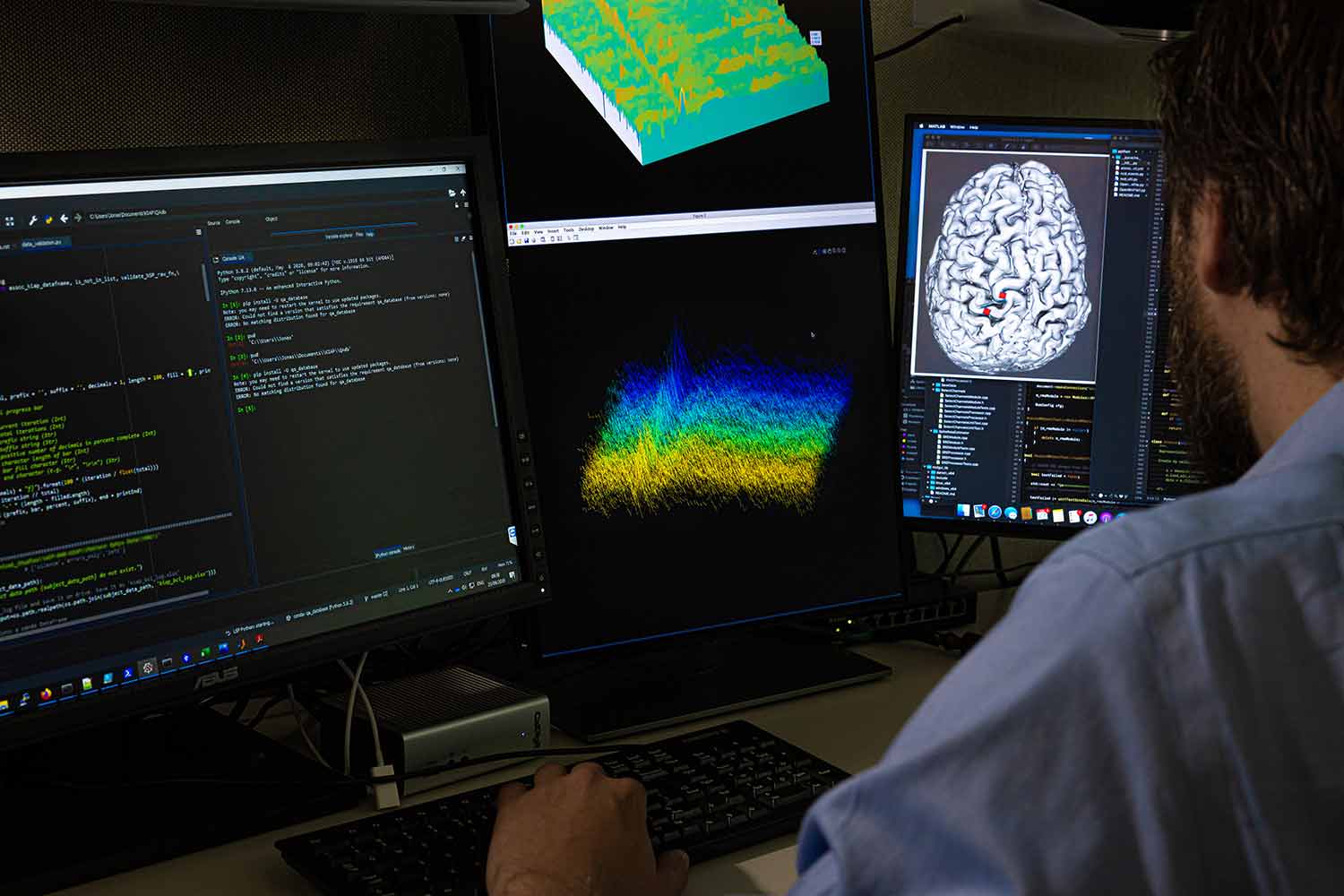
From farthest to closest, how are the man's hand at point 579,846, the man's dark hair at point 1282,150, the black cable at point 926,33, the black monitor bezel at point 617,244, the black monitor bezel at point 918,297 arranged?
the black cable at point 926,33
the black monitor bezel at point 918,297
the black monitor bezel at point 617,244
the man's hand at point 579,846
the man's dark hair at point 1282,150

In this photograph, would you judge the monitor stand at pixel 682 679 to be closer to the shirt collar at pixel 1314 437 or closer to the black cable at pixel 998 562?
the black cable at pixel 998 562

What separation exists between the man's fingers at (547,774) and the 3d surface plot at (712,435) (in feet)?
1.02

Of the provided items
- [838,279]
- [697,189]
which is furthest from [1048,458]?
[697,189]

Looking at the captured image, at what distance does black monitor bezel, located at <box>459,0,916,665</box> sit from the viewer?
4.10 ft

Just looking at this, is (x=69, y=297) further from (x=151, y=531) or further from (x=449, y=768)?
(x=449, y=768)

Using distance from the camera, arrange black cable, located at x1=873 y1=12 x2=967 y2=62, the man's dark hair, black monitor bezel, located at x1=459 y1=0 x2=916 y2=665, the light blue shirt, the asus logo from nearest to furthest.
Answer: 1. the light blue shirt
2. the man's dark hair
3. the asus logo
4. black monitor bezel, located at x1=459 y1=0 x2=916 y2=665
5. black cable, located at x1=873 y1=12 x2=967 y2=62

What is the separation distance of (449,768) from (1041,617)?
685 millimetres

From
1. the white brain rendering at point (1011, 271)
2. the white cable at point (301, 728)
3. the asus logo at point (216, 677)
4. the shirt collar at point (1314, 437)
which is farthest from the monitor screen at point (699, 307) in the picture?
the shirt collar at point (1314, 437)

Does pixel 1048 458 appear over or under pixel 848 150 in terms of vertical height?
under

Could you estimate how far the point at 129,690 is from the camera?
988mm

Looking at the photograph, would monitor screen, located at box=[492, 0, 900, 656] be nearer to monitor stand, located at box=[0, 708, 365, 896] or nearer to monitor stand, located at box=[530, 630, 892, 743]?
monitor stand, located at box=[530, 630, 892, 743]

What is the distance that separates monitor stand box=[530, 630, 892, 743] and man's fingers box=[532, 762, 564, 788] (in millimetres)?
169

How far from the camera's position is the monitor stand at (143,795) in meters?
0.98

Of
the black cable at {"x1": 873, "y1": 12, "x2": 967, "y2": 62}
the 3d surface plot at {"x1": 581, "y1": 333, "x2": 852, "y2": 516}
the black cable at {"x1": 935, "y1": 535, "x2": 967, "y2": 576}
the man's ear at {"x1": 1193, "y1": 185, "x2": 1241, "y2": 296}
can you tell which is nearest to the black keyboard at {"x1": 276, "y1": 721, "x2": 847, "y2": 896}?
the 3d surface plot at {"x1": 581, "y1": 333, "x2": 852, "y2": 516}
